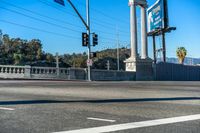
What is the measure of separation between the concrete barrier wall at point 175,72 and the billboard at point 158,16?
6.94 meters

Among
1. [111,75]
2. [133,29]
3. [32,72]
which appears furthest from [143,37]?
[32,72]

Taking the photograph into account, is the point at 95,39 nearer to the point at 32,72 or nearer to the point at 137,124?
the point at 32,72

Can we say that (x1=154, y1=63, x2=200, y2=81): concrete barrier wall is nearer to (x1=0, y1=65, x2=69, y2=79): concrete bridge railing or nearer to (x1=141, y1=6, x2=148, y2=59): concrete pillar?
(x1=141, y1=6, x2=148, y2=59): concrete pillar

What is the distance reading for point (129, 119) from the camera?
8.62 m

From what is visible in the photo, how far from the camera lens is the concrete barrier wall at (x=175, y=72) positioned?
193 ft

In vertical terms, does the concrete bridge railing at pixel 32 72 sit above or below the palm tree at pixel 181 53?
below

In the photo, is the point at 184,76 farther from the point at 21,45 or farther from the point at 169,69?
the point at 21,45

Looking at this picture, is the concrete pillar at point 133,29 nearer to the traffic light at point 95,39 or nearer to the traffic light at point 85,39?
the traffic light at point 95,39

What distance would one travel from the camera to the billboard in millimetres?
64688

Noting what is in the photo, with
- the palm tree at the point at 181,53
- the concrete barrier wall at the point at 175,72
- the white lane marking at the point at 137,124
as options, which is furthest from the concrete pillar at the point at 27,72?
the palm tree at the point at 181,53

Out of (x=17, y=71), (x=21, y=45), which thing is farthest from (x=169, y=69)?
(x=21, y=45)

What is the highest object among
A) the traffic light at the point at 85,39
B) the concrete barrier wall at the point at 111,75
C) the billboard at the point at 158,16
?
the billboard at the point at 158,16

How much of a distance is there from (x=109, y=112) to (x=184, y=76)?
60.7 m

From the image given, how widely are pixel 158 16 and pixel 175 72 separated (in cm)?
978
